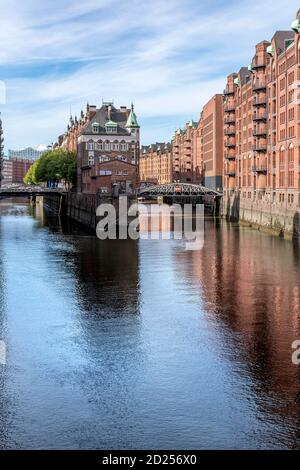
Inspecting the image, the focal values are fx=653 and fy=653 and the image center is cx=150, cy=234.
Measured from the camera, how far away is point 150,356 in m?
24.6

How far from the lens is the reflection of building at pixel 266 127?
70250 mm

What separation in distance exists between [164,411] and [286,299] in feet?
56.5

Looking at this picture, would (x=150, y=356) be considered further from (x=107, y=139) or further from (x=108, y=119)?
(x=108, y=119)

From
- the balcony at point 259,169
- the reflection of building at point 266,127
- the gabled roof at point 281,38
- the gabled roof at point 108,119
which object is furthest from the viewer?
the gabled roof at point 108,119

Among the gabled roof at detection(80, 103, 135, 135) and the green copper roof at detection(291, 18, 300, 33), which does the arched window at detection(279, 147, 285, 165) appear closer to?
the green copper roof at detection(291, 18, 300, 33)

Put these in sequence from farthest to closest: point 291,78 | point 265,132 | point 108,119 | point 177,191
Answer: point 108,119
point 177,191
point 265,132
point 291,78

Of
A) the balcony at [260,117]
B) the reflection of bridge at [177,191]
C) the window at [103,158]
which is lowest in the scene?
the reflection of bridge at [177,191]

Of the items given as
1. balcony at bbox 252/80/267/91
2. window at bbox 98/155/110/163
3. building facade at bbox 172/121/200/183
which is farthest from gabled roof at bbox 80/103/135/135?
building facade at bbox 172/121/200/183

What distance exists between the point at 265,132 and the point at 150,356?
63.1m

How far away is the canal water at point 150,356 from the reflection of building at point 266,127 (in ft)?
89.3

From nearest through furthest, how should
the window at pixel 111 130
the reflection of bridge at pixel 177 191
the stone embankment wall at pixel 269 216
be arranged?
the stone embankment wall at pixel 269 216, the reflection of bridge at pixel 177 191, the window at pixel 111 130

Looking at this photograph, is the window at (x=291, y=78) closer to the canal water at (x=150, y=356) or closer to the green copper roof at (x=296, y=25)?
the green copper roof at (x=296, y=25)

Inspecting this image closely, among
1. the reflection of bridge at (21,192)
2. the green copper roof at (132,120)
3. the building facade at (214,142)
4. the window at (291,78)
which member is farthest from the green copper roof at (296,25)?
the reflection of bridge at (21,192)

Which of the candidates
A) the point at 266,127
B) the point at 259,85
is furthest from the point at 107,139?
the point at 266,127
